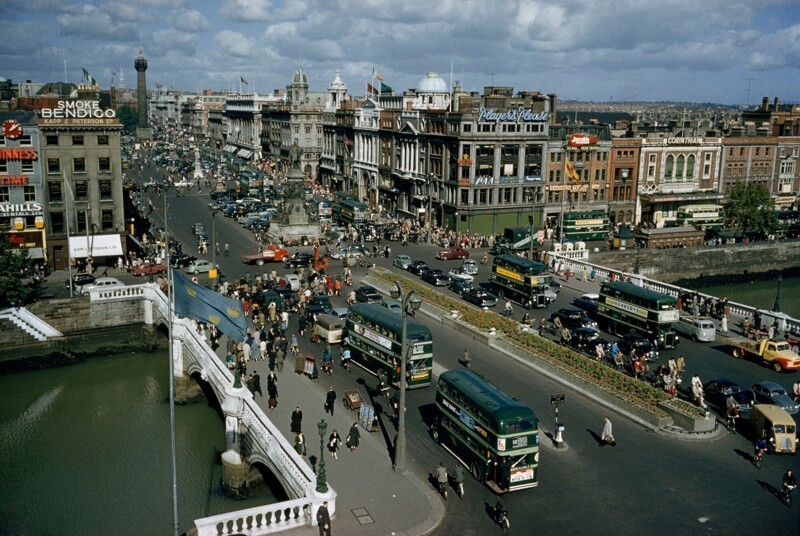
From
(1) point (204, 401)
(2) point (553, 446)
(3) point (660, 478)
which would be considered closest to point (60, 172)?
(1) point (204, 401)

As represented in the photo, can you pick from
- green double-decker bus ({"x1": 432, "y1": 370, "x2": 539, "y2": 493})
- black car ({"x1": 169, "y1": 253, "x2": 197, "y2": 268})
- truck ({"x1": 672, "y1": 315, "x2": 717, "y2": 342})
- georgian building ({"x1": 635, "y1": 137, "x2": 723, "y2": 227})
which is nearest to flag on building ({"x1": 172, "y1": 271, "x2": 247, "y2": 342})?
green double-decker bus ({"x1": 432, "y1": 370, "x2": 539, "y2": 493})

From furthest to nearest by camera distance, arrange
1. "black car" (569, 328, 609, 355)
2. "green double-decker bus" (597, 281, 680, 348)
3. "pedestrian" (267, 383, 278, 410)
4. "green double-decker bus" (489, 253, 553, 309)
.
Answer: "green double-decker bus" (489, 253, 553, 309) → "green double-decker bus" (597, 281, 680, 348) → "black car" (569, 328, 609, 355) → "pedestrian" (267, 383, 278, 410)

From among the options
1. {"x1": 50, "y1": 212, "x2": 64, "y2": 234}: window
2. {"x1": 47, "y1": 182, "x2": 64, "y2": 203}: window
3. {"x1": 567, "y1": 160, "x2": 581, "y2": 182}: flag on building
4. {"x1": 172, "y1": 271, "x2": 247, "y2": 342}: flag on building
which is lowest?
{"x1": 50, "y1": 212, "x2": 64, "y2": 234}: window

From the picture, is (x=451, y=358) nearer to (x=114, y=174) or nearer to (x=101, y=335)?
(x=101, y=335)

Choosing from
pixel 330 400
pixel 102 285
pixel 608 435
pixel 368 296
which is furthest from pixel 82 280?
pixel 608 435

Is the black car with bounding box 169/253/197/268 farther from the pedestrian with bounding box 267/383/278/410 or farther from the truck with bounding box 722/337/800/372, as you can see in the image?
the truck with bounding box 722/337/800/372

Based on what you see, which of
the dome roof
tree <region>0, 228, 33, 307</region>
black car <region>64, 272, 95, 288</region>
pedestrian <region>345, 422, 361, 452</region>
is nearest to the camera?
pedestrian <region>345, 422, 361, 452</region>

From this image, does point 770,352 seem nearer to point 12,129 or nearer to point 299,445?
point 299,445
